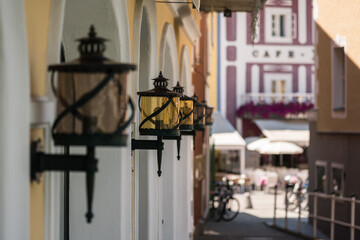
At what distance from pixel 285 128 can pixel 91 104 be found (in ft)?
103

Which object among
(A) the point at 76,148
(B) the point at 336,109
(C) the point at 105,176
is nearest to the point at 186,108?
(C) the point at 105,176

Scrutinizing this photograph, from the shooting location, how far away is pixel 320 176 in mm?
18734

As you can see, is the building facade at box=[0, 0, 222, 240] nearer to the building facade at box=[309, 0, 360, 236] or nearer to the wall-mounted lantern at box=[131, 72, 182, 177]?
the wall-mounted lantern at box=[131, 72, 182, 177]

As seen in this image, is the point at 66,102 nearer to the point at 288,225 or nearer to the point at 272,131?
the point at 288,225

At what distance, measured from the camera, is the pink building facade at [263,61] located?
117 feet

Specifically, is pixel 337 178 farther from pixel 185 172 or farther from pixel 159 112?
pixel 159 112

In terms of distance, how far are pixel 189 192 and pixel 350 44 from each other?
17.6 ft

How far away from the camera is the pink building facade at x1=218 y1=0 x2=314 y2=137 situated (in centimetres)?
3572

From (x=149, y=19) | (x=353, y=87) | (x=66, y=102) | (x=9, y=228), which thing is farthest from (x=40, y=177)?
(x=353, y=87)

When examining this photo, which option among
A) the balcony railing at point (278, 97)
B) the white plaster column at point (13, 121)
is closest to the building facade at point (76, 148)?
the white plaster column at point (13, 121)

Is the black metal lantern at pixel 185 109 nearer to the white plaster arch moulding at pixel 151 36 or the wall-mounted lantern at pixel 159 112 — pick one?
the white plaster arch moulding at pixel 151 36

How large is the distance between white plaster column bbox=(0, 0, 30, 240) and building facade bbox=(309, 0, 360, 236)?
1197cm

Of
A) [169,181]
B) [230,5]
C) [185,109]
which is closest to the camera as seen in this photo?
[185,109]

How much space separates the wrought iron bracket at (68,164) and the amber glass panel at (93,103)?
0.38 feet
